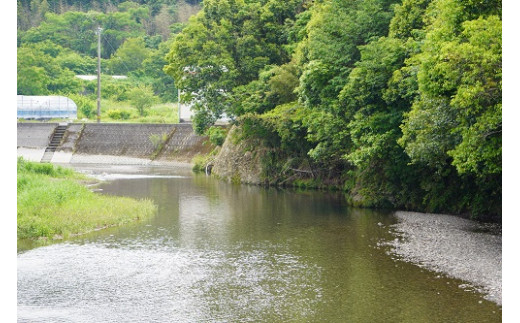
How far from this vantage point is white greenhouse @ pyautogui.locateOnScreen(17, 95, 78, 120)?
3130 inches

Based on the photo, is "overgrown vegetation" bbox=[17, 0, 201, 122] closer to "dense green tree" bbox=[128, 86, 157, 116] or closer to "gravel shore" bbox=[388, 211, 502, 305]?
Result: "dense green tree" bbox=[128, 86, 157, 116]

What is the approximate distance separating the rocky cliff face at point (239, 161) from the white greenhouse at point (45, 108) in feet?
111

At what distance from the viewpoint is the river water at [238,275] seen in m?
17.8

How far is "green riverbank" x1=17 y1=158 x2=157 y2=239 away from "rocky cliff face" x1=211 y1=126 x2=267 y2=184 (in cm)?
1349

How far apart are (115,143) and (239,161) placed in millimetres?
22592

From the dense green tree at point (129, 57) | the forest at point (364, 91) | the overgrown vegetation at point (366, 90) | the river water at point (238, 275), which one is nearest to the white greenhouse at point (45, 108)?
the dense green tree at point (129, 57)

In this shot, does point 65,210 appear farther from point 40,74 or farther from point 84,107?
point 40,74

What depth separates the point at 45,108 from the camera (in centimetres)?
8044

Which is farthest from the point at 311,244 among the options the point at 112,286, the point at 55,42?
the point at 55,42

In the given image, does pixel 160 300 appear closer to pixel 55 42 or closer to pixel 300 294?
pixel 300 294

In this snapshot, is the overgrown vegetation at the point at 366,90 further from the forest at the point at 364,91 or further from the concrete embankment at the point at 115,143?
the concrete embankment at the point at 115,143

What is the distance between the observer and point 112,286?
20312 millimetres

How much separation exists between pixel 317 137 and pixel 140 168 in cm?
2738

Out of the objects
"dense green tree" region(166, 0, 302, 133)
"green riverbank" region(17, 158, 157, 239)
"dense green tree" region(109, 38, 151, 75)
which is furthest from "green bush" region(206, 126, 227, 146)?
"dense green tree" region(109, 38, 151, 75)
